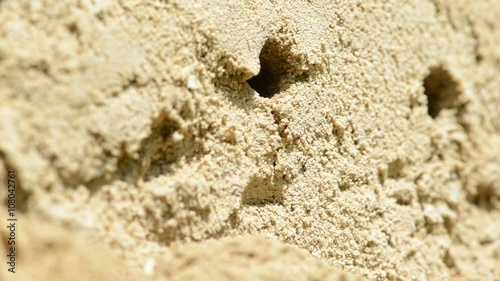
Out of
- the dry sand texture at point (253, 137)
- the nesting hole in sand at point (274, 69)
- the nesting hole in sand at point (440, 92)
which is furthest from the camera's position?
the nesting hole in sand at point (440, 92)

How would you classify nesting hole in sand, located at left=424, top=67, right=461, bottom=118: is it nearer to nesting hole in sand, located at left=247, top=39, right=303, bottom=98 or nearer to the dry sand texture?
the dry sand texture

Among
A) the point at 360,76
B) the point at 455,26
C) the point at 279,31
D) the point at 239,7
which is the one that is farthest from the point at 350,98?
the point at 455,26

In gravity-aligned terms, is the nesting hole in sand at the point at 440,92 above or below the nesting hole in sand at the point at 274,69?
above

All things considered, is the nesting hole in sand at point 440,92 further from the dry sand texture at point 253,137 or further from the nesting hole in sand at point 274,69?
the nesting hole in sand at point 274,69

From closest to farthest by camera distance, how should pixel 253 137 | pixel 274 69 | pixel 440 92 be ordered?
pixel 253 137
pixel 274 69
pixel 440 92

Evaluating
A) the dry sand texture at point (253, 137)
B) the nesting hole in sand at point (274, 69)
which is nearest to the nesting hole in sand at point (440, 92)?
the dry sand texture at point (253, 137)

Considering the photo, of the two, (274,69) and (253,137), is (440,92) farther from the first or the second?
(253,137)

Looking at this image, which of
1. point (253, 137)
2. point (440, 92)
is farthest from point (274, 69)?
point (440, 92)

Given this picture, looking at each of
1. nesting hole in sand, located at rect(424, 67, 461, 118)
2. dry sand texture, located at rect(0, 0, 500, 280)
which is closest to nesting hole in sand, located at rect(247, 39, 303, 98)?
dry sand texture, located at rect(0, 0, 500, 280)
